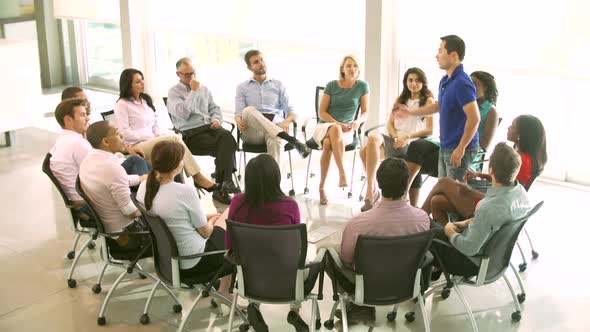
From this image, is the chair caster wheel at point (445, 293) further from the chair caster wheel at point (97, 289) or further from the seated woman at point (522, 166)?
the chair caster wheel at point (97, 289)

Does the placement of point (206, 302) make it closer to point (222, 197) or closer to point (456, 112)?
point (222, 197)

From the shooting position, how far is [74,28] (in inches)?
484

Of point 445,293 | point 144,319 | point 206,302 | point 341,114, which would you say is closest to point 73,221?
point 144,319

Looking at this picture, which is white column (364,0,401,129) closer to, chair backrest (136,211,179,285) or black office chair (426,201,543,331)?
black office chair (426,201,543,331)

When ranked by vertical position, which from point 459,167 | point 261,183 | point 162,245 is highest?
point 261,183

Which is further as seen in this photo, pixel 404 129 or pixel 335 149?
pixel 335 149

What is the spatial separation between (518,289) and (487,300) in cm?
28

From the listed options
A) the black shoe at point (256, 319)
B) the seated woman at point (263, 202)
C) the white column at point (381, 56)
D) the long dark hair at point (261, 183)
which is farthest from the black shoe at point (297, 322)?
the white column at point (381, 56)

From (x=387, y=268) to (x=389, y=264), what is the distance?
0.10 feet

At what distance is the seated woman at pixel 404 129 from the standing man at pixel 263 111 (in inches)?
25.8

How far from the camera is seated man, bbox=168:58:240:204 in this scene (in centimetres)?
695

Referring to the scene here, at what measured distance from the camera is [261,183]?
421cm

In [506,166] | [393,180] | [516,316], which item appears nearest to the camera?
[393,180]

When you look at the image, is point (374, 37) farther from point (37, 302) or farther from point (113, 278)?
point (37, 302)
